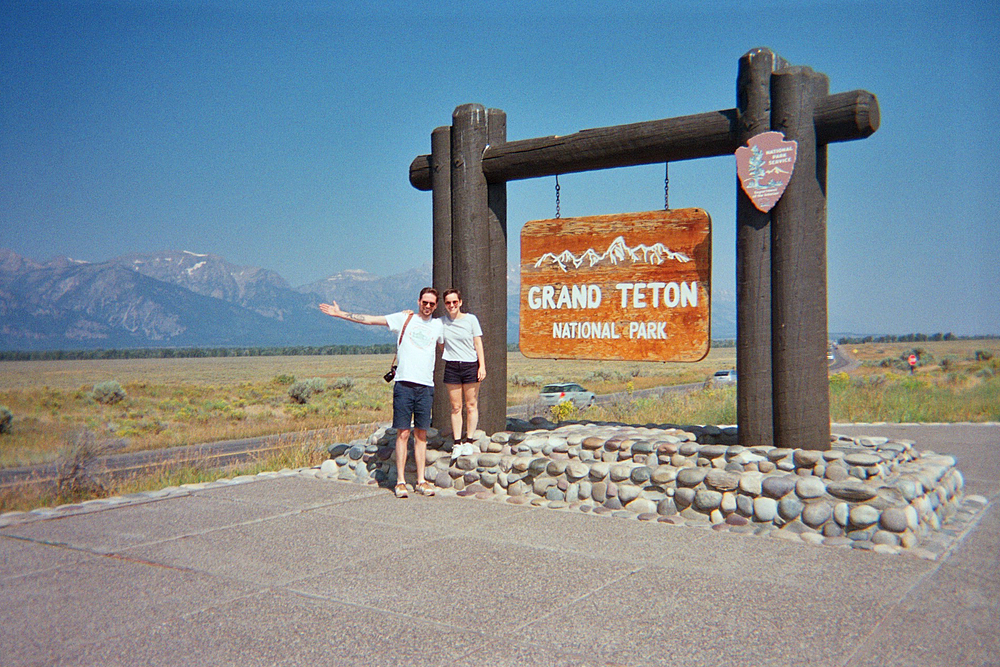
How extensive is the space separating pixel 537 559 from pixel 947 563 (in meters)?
2.71

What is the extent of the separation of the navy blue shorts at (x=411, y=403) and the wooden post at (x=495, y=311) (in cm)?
124

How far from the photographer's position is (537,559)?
208 inches

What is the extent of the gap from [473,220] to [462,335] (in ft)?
4.71

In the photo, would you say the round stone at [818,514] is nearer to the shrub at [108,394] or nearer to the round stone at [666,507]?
the round stone at [666,507]

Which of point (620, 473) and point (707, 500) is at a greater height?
point (620, 473)

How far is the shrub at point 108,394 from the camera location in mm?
39612

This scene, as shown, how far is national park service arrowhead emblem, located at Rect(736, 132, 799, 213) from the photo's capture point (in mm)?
6719

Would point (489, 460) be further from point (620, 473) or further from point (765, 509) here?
point (765, 509)

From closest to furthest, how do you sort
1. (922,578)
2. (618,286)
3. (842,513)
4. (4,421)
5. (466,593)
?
(466,593) → (922,578) → (842,513) → (618,286) → (4,421)

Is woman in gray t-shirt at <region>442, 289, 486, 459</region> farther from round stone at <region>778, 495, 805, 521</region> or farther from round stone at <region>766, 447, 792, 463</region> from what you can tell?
round stone at <region>778, 495, 805, 521</region>

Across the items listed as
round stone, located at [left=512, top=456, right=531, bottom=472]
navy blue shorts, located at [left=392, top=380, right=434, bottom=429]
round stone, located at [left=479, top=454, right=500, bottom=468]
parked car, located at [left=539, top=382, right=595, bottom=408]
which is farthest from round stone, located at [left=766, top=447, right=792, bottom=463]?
parked car, located at [left=539, top=382, right=595, bottom=408]

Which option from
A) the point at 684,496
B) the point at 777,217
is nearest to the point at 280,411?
the point at 684,496

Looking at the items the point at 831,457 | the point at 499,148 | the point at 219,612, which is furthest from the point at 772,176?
the point at 219,612

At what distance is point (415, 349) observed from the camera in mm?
7305
